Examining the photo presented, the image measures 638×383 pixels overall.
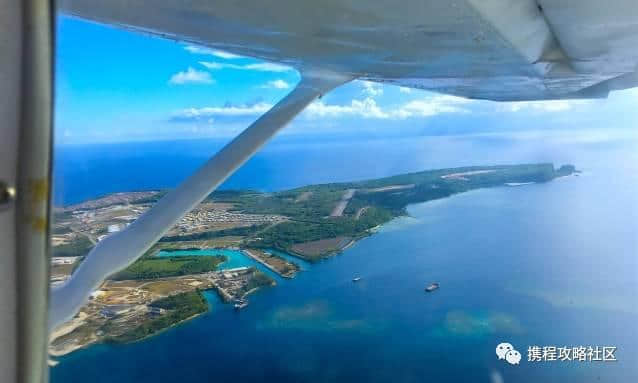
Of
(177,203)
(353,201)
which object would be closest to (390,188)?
(353,201)

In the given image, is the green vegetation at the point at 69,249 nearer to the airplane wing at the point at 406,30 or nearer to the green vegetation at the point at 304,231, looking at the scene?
the airplane wing at the point at 406,30

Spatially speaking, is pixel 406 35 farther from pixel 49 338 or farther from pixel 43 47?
pixel 49 338

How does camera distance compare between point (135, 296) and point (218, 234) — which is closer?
point (135, 296)

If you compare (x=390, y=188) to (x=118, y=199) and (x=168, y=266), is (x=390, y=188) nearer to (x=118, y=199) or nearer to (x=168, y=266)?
(x=168, y=266)

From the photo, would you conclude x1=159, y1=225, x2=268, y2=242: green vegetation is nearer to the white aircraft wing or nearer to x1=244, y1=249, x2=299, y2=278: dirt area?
x1=244, y1=249, x2=299, y2=278: dirt area

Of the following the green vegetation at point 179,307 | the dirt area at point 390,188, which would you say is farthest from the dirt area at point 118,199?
the dirt area at point 390,188

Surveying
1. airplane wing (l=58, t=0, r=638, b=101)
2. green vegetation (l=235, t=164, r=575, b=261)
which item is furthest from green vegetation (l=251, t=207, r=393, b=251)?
airplane wing (l=58, t=0, r=638, b=101)
